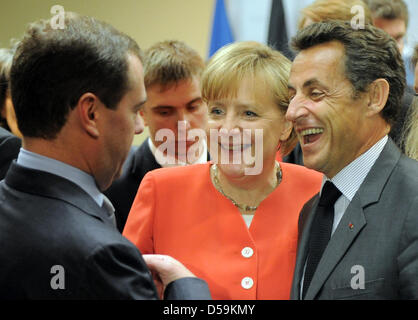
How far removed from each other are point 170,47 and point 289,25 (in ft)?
7.79

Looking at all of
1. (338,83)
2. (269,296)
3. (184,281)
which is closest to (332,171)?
(338,83)

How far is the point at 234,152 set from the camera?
2.19 metres

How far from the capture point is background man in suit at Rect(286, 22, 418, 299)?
5.67ft

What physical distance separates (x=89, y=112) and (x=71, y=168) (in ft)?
0.48

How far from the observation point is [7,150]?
8.70ft

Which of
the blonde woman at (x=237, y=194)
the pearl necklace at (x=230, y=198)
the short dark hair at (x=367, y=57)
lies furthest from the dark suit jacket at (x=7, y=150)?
the short dark hair at (x=367, y=57)

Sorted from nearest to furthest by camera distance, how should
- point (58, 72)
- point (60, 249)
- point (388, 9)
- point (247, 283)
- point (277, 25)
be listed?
point (60, 249) → point (58, 72) → point (247, 283) → point (388, 9) → point (277, 25)

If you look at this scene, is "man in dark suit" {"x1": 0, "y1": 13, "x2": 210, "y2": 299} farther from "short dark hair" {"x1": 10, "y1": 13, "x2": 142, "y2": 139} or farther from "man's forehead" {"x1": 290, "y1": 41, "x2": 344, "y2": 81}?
"man's forehead" {"x1": 290, "y1": 41, "x2": 344, "y2": 81}

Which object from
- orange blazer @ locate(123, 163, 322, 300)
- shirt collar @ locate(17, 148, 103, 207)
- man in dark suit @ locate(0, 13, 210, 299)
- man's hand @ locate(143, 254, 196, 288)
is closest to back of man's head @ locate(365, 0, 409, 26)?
orange blazer @ locate(123, 163, 322, 300)

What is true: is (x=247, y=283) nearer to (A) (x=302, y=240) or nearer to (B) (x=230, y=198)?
(A) (x=302, y=240)

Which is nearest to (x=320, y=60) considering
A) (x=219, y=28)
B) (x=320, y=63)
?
(x=320, y=63)

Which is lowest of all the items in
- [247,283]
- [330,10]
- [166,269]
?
[247,283]

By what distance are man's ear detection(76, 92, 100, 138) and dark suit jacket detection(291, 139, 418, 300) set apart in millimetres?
744
